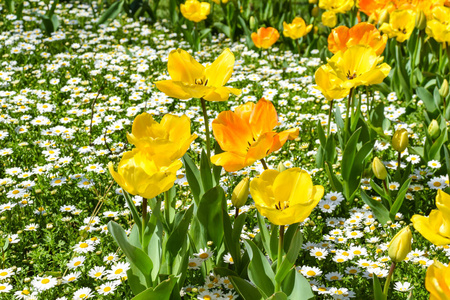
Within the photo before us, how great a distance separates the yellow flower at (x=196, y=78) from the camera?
1.57 metres


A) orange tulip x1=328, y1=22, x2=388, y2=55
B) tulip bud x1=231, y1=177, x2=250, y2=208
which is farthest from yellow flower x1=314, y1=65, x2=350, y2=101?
tulip bud x1=231, y1=177, x2=250, y2=208

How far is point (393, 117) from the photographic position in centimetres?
315

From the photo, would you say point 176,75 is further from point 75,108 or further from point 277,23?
point 277,23

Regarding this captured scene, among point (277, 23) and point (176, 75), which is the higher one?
point (176, 75)

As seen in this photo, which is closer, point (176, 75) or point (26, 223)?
point (176, 75)

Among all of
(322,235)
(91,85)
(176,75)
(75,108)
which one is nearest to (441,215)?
(176,75)

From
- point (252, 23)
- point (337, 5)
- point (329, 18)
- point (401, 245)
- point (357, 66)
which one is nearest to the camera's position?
point (401, 245)

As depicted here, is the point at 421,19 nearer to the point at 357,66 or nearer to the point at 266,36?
the point at 357,66

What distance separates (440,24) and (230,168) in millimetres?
1781

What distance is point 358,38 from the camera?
2.17 metres

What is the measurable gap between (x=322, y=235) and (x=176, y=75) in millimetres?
1032

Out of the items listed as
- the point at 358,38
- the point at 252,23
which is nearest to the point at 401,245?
the point at 358,38

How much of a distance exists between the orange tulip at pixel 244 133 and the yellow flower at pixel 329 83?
0.56 meters

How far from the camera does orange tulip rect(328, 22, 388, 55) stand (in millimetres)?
2137
